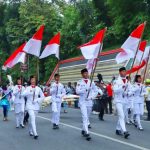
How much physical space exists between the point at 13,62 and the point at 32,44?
1.04 m

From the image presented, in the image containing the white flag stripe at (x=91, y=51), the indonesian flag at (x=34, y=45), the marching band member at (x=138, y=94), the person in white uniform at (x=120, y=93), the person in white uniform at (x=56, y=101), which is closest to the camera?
the person in white uniform at (x=120, y=93)

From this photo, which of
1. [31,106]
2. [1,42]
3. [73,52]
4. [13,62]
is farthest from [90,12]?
[31,106]

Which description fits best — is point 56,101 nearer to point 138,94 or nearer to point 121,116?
point 138,94

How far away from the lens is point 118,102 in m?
14.4

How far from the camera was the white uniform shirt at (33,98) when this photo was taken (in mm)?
14734

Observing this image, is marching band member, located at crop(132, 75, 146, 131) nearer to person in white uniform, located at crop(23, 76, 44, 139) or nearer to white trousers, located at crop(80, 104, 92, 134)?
white trousers, located at crop(80, 104, 92, 134)

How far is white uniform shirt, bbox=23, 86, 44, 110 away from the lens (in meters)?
14.7

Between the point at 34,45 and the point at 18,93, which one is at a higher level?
the point at 34,45

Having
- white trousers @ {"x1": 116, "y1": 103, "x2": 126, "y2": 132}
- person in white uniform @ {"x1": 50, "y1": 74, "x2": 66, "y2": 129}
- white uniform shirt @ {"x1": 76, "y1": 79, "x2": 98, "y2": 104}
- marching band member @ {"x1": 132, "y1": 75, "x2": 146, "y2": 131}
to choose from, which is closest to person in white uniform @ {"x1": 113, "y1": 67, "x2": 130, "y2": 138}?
white trousers @ {"x1": 116, "y1": 103, "x2": 126, "y2": 132}

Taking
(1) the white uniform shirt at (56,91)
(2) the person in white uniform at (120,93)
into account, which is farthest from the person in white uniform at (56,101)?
(2) the person in white uniform at (120,93)

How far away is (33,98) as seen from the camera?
1487 cm

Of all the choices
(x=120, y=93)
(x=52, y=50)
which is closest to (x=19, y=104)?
(x=52, y=50)

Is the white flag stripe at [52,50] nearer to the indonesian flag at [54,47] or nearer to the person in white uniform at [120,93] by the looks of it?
the indonesian flag at [54,47]

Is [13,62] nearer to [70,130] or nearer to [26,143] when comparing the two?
[70,130]
